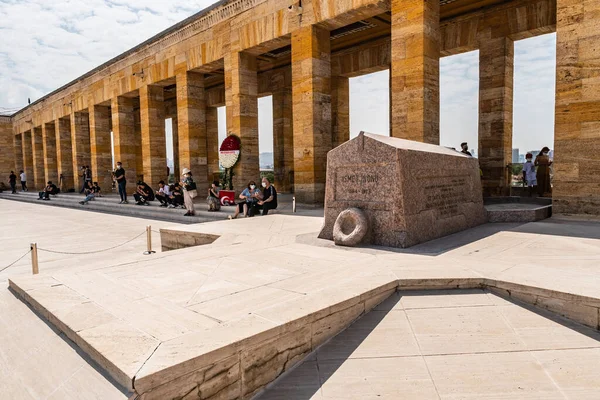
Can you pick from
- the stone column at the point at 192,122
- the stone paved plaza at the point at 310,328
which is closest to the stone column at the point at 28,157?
the stone column at the point at 192,122

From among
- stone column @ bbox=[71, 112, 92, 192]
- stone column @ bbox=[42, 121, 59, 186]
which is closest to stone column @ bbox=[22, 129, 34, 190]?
stone column @ bbox=[42, 121, 59, 186]

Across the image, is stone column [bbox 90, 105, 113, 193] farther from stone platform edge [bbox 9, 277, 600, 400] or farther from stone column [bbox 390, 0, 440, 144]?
stone platform edge [bbox 9, 277, 600, 400]

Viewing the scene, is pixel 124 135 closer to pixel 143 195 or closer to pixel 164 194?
pixel 143 195

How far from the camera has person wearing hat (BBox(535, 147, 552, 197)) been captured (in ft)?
37.9

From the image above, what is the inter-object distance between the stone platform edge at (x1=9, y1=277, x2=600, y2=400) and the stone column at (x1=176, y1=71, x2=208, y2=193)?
14107mm

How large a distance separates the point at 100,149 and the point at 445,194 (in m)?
23.4

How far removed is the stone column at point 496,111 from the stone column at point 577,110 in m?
4.25

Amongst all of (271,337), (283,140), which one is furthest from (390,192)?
(283,140)

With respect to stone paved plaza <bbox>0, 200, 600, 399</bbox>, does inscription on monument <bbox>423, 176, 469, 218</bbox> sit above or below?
above

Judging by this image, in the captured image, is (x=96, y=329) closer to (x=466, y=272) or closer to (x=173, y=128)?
(x=466, y=272)

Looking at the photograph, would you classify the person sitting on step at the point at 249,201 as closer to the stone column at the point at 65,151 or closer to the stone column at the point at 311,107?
the stone column at the point at 311,107

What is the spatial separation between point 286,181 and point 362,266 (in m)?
17.2

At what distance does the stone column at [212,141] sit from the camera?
1000 inches

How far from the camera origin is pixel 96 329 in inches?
108
